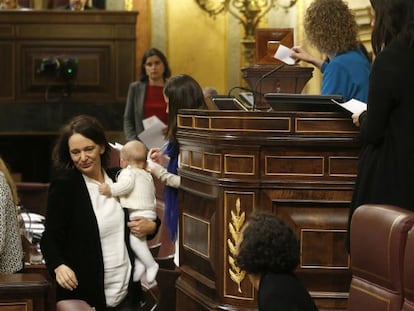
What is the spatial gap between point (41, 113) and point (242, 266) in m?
7.48

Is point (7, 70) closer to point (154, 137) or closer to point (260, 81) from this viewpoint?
point (154, 137)

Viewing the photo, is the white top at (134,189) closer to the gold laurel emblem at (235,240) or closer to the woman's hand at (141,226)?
the woman's hand at (141,226)

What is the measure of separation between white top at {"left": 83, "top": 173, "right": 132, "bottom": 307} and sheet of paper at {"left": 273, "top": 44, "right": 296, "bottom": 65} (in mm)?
1266

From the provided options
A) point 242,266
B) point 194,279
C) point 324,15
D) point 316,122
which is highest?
point 324,15

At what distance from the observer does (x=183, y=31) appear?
12.2 meters

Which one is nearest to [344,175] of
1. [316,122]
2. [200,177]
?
[316,122]

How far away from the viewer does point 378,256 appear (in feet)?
10.6

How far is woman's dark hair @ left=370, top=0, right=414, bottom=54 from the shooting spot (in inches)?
165

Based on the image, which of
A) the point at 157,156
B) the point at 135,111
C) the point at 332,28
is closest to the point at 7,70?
the point at 135,111

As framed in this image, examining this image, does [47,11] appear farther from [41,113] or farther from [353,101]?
[353,101]

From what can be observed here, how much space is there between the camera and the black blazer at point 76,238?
175 inches

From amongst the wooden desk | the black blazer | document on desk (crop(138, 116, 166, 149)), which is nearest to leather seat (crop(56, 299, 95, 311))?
the wooden desk

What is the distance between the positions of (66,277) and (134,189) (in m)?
0.63

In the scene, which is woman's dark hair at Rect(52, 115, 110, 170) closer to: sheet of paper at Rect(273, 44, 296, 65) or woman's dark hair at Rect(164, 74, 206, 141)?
woman's dark hair at Rect(164, 74, 206, 141)
